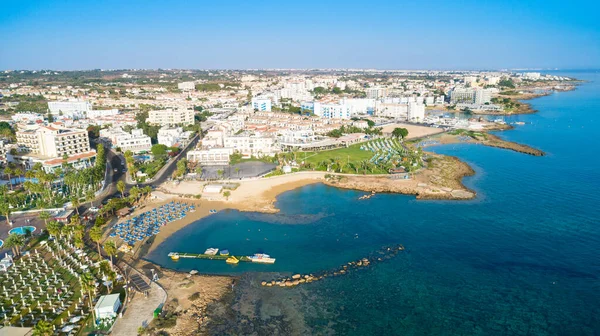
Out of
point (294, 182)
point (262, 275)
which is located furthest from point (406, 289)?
point (294, 182)

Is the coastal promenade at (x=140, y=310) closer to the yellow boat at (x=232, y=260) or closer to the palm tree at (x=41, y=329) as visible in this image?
the palm tree at (x=41, y=329)

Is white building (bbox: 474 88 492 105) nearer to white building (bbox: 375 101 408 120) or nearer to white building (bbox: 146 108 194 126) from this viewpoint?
white building (bbox: 375 101 408 120)

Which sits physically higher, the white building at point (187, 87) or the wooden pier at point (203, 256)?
the white building at point (187, 87)

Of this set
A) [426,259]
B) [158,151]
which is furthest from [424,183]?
[158,151]

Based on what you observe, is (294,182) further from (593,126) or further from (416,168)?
(593,126)

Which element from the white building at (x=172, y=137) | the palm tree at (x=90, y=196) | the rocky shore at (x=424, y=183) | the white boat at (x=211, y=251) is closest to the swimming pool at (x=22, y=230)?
the palm tree at (x=90, y=196)

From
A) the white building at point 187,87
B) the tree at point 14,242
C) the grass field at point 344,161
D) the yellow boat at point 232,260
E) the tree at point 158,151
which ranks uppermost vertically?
the white building at point 187,87
